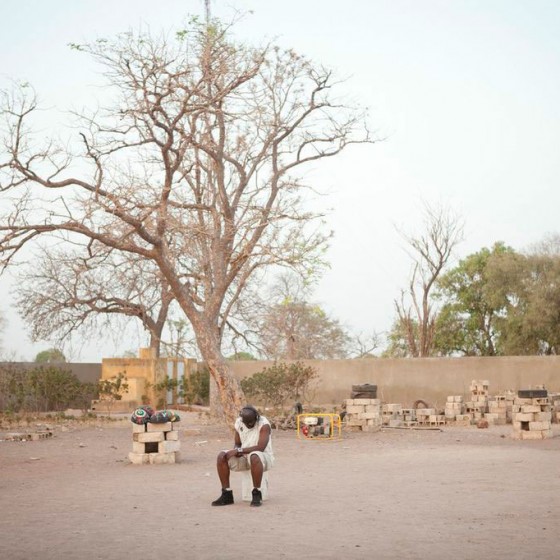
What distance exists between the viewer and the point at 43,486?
527 inches

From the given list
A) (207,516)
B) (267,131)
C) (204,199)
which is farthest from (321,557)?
(204,199)

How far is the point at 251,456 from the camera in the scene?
34.6 ft

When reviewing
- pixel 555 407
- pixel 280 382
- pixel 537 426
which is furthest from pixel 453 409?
pixel 537 426

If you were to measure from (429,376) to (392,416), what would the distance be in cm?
651

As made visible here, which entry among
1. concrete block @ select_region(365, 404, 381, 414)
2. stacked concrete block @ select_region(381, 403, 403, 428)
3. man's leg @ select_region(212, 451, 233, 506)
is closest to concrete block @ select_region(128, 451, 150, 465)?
man's leg @ select_region(212, 451, 233, 506)

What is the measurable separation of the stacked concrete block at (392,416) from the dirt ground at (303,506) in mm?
6597

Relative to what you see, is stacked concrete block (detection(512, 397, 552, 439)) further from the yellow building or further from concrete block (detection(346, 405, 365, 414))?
the yellow building

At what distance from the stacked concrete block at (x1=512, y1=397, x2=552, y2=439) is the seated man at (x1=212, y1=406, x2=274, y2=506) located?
11.6 meters

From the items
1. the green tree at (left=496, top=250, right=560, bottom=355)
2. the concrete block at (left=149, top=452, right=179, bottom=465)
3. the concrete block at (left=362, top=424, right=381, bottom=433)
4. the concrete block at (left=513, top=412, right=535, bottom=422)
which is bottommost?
the concrete block at (left=149, top=452, right=179, bottom=465)

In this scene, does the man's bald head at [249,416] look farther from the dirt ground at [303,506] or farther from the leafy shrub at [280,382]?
the leafy shrub at [280,382]

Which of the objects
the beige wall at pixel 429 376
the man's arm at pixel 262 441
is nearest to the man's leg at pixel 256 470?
the man's arm at pixel 262 441

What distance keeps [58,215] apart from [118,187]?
1496 millimetres

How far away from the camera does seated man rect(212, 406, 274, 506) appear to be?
1059 cm

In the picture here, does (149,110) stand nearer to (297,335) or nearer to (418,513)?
(418,513)
